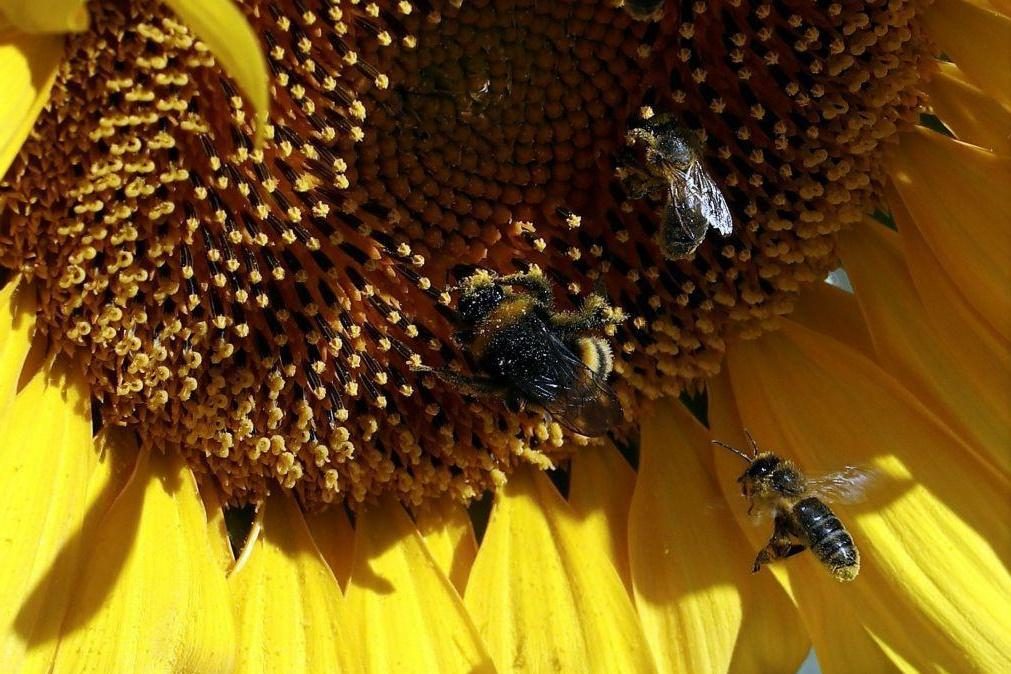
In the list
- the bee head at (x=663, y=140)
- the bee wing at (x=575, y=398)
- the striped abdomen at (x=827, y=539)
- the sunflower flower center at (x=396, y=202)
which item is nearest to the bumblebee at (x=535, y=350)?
the bee wing at (x=575, y=398)

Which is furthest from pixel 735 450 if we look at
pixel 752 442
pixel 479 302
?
pixel 479 302

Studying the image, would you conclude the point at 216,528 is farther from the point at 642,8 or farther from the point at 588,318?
the point at 642,8

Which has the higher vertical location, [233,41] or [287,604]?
[233,41]

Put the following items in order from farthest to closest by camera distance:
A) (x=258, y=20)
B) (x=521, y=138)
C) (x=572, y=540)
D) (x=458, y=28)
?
1. (x=572, y=540)
2. (x=521, y=138)
3. (x=458, y=28)
4. (x=258, y=20)

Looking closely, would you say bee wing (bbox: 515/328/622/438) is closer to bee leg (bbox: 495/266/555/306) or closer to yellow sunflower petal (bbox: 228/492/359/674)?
bee leg (bbox: 495/266/555/306)

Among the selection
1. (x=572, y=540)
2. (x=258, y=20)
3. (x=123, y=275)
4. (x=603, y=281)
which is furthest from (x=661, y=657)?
(x=258, y=20)

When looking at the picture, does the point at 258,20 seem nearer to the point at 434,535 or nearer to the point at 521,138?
the point at 521,138
